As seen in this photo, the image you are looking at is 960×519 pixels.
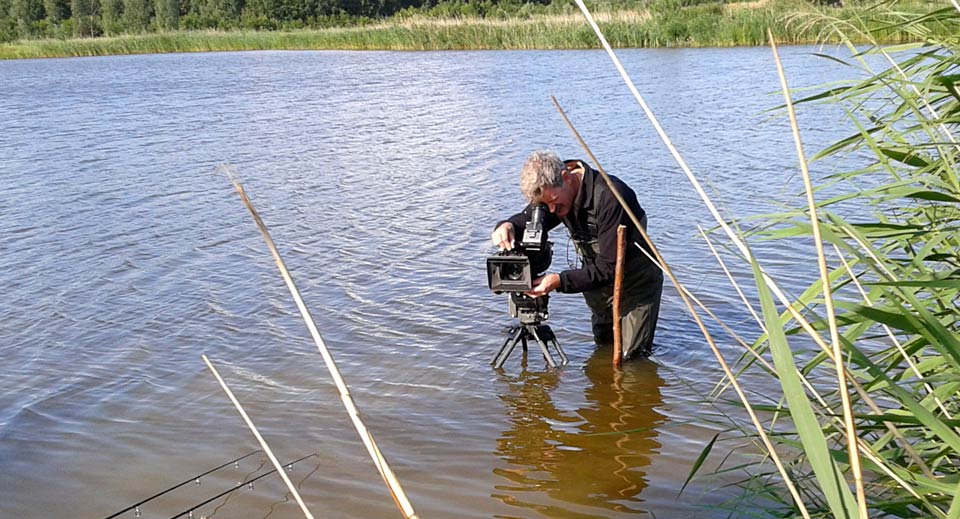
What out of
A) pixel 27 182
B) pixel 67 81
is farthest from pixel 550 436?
pixel 67 81

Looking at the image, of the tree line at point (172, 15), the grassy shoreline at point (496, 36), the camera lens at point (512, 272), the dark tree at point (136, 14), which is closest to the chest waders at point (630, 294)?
the camera lens at point (512, 272)

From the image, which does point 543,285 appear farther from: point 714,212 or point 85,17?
point 85,17

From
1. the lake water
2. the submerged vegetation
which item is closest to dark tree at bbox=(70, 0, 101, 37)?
the lake water

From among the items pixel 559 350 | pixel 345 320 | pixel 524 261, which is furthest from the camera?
pixel 345 320

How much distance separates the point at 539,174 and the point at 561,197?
212 millimetres

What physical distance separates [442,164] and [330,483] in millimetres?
8484

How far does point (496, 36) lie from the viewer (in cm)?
3388

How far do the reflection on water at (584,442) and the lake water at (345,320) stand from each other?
13 millimetres

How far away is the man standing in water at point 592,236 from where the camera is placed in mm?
4574

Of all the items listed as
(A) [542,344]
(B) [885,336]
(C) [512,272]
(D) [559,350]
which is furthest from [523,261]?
(B) [885,336]

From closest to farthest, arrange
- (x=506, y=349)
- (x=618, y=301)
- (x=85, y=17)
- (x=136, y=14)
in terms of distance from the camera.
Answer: (x=618, y=301)
(x=506, y=349)
(x=136, y=14)
(x=85, y=17)

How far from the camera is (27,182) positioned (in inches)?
461

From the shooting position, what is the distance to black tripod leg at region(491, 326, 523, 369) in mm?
5079

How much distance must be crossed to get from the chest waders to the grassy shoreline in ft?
45.2
